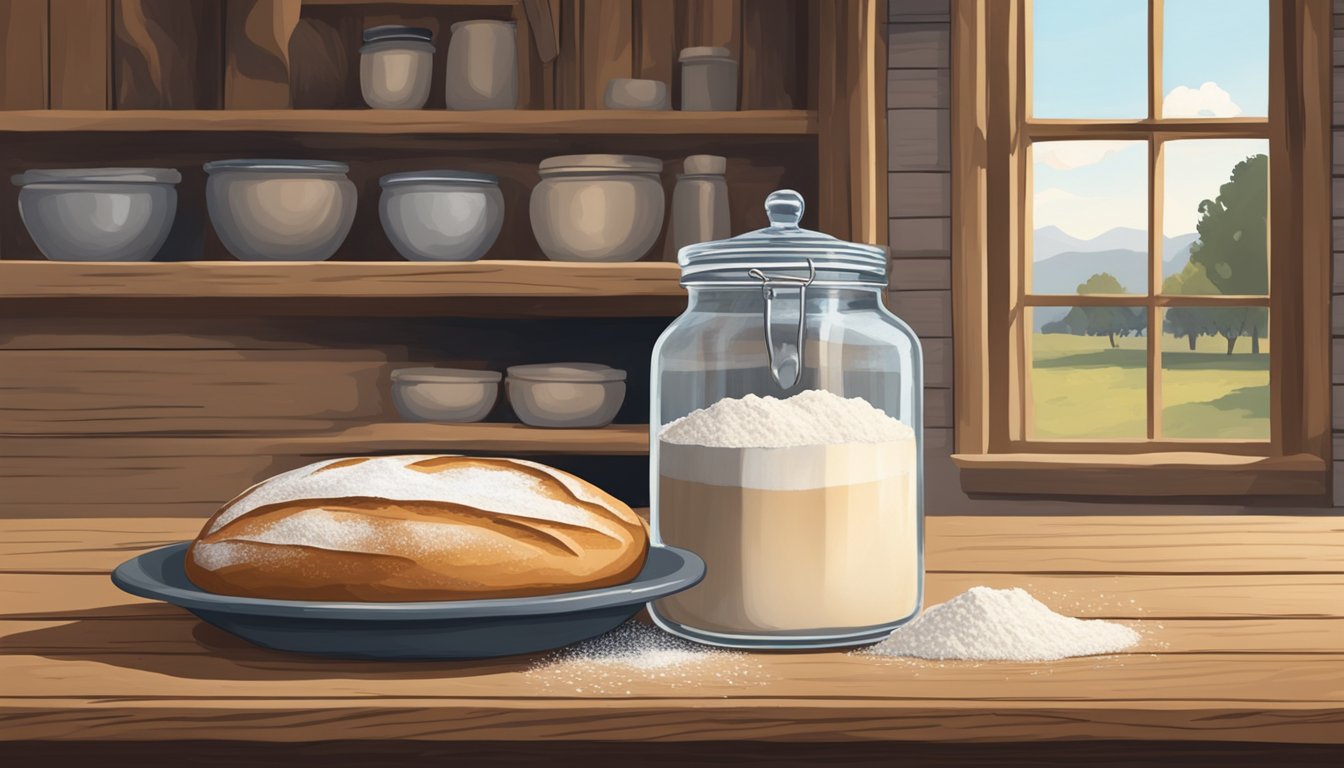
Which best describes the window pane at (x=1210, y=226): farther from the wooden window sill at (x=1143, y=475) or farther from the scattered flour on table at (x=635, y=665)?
the scattered flour on table at (x=635, y=665)

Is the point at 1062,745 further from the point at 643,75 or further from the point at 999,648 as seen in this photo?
the point at 643,75

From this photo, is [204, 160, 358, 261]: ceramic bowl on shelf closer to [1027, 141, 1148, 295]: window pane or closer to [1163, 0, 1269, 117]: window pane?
[1163, 0, 1269, 117]: window pane

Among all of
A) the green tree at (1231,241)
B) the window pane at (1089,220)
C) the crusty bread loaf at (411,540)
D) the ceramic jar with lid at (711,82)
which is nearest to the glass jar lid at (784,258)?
the crusty bread loaf at (411,540)

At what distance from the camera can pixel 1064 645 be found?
0.87m

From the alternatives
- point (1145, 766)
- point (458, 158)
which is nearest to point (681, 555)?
point (1145, 766)

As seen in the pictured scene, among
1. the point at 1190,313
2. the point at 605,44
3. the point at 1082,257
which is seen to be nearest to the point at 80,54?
the point at 605,44

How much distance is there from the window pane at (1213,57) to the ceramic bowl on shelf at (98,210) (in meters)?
2.68

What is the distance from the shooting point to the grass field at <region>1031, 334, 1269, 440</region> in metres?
17.8

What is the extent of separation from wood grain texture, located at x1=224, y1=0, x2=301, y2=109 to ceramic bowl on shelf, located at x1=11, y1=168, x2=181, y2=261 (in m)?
0.36

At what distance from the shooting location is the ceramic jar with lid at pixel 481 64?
261 cm

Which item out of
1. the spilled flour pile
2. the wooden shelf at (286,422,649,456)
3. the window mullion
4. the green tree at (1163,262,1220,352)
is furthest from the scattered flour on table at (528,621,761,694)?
the green tree at (1163,262,1220,352)

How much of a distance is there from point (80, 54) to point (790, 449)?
7.96ft

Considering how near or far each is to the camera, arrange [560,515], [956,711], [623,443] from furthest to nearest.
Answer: [623,443]
[560,515]
[956,711]

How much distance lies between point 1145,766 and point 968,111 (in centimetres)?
231
